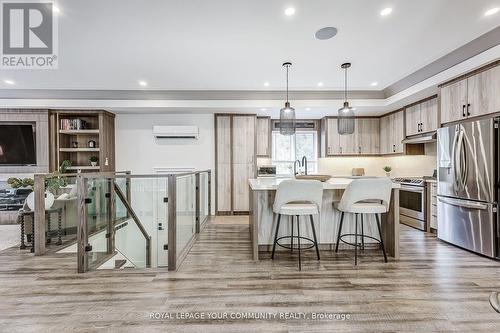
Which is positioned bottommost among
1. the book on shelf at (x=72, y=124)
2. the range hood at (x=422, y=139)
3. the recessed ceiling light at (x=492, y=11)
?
the range hood at (x=422, y=139)

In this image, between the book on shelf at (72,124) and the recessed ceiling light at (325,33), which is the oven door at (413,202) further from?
the book on shelf at (72,124)

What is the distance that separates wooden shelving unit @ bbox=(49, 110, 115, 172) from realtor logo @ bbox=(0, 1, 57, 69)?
1.53 meters

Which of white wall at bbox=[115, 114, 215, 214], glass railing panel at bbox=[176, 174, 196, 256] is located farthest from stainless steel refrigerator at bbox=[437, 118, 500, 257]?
white wall at bbox=[115, 114, 215, 214]

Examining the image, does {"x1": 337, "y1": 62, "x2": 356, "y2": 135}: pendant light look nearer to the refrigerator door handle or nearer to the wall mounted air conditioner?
the refrigerator door handle

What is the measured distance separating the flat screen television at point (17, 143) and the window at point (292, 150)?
18.1 feet

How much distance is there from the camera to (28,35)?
3.16 metres

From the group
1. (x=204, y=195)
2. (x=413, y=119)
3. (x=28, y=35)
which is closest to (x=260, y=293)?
(x=204, y=195)

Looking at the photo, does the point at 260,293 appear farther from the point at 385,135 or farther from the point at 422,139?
the point at 385,135

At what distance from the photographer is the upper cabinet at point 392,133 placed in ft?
17.9

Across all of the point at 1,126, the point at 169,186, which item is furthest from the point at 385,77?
the point at 1,126

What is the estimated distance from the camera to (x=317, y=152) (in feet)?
Answer: 21.9

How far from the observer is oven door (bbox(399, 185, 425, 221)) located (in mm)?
4402

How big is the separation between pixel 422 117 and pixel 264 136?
10.9ft

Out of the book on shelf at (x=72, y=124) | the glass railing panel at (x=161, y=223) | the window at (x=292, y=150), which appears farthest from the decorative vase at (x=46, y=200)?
the window at (x=292, y=150)
